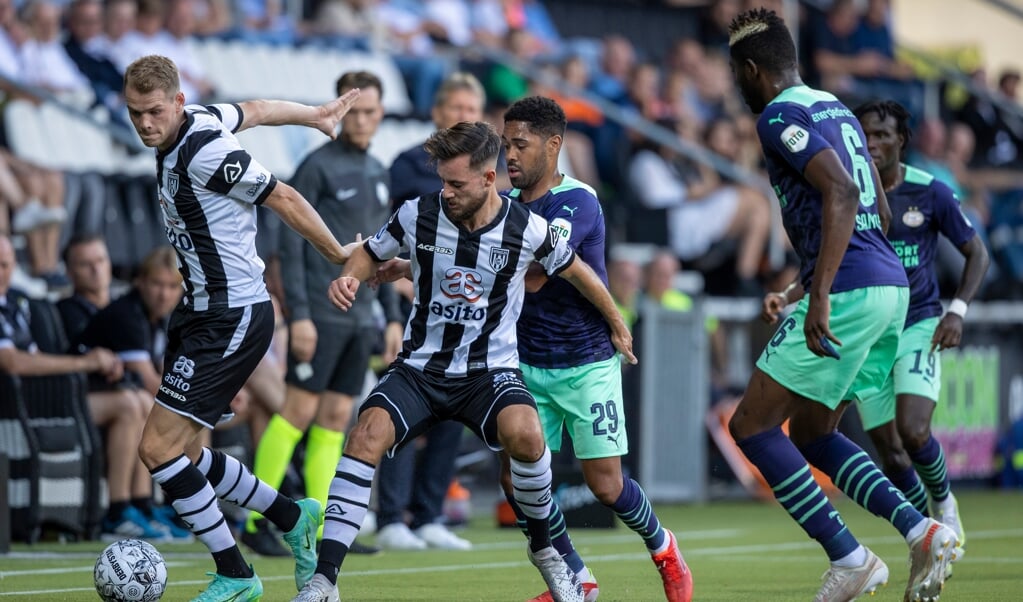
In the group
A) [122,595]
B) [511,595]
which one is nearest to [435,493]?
[511,595]

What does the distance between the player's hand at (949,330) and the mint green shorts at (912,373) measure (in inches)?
9.5

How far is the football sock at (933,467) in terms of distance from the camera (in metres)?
8.82

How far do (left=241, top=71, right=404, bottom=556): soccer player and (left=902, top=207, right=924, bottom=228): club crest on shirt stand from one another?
287 centimetres

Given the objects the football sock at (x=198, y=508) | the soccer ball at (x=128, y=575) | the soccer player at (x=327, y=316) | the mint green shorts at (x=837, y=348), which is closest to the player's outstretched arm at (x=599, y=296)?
the mint green shorts at (x=837, y=348)

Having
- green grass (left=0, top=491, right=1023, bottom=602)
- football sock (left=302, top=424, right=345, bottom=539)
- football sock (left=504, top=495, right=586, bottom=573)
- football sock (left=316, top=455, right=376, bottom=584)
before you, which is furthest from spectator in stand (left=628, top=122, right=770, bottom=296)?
football sock (left=316, top=455, right=376, bottom=584)

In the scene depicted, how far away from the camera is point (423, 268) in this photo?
21.6 feet

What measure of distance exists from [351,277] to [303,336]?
2529mm

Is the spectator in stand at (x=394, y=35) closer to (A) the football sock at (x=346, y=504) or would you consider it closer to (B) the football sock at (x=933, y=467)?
(B) the football sock at (x=933, y=467)

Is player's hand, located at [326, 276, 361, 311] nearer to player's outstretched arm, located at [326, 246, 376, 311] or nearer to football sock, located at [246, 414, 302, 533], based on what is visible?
player's outstretched arm, located at [326, 246, 376, 311]

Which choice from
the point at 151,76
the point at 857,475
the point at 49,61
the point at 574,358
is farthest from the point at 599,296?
the point at 49,61

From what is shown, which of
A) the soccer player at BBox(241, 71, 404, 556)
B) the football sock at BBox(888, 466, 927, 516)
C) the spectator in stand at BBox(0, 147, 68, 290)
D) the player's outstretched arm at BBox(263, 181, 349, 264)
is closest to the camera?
the player's outstretched arm at BBox(263, 181, 349, 264)

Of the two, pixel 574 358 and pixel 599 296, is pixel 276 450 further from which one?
pixel 599 296

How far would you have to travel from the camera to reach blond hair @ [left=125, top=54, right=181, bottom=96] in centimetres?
664

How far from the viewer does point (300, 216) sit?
22.1ft
